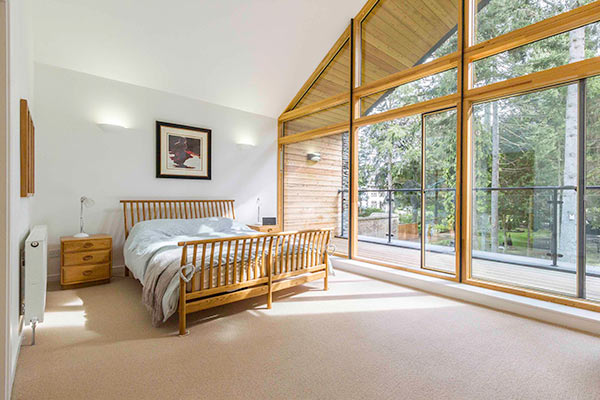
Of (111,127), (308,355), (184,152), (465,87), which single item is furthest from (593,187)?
(111,127)

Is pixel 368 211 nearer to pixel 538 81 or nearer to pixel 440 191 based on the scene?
pixel 440 191

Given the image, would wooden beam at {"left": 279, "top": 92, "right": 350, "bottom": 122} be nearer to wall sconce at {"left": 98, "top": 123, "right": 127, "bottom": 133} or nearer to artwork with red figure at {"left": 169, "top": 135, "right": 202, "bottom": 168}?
artwork with red figure at {"left": 169, "top": 135, "right": 202, "bottom": 168}

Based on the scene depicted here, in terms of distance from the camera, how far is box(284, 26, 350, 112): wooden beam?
16.5 ft

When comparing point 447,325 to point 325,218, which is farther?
point 325,218

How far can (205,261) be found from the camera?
270 cm

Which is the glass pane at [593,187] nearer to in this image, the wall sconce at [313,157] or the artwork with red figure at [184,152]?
the wall sconce at [313,157]

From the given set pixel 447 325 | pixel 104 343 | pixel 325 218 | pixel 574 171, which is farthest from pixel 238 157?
pixel 574 171

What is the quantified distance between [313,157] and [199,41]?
2.67m

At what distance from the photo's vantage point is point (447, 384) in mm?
1846

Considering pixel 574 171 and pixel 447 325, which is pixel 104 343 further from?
pixel 574 171

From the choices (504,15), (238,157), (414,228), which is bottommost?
(414,228)

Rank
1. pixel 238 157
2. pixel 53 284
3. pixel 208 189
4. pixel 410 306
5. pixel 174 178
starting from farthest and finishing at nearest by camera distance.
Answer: pixel 238 157
pixel 208 189
pixel 174 178
pixel 53 284
pixel 410 306

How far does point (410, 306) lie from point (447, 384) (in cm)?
135

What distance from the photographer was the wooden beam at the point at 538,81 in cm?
272
